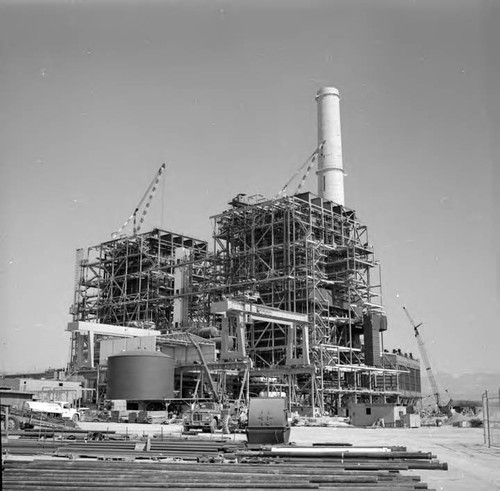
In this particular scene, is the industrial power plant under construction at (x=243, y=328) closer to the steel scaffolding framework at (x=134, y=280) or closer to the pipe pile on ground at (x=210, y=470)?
the steel scaffolding framework at (x=134, y=280)

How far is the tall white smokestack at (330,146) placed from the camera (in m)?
102

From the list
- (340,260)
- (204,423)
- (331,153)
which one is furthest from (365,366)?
(204,423)

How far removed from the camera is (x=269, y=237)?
98438mm

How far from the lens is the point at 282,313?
80.6m

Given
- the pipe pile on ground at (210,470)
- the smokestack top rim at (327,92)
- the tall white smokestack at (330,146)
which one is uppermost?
the smokestack top rim at (327,92)

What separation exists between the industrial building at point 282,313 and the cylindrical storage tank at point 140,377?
0.94ft

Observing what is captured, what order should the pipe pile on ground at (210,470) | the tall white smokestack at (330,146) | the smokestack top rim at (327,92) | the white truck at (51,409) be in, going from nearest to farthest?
the pipe pile on ground at (210,470) < the white truck at (51,409) < the tall white smokestack at (330,146) < the smokestack top rim at (327,92)

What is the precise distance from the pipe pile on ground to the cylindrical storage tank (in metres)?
53.0

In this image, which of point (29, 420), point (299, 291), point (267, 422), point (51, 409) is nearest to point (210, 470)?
point (267, 422)

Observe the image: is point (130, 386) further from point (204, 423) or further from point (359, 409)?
point (204, 423)

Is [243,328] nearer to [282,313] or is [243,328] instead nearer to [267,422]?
[282,313]

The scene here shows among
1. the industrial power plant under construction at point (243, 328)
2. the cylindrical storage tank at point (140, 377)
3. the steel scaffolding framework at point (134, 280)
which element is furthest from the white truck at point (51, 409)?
the steel scaffolding framework at point (134, 280)

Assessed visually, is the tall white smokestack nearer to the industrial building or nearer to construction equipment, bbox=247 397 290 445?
the industrial building

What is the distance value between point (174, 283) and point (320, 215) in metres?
27.5
